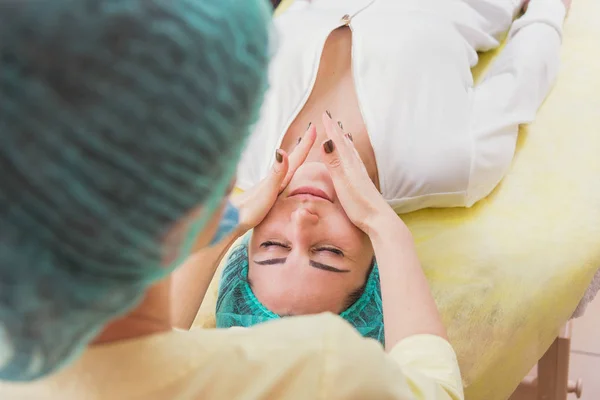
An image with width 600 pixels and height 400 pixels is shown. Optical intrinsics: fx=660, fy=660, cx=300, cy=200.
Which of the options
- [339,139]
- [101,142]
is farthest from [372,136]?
[101,142]

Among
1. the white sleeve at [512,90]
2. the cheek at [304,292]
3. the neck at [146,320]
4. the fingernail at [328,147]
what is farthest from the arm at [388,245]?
the neck at [146,320]

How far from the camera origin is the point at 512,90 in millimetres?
1395

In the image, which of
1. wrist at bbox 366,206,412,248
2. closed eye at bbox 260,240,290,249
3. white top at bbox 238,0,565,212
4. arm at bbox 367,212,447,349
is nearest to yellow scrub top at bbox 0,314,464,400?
arm at bbox 367,212,447,349

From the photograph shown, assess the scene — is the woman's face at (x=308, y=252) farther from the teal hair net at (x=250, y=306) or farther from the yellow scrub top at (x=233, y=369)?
the yellow scrub top at (x=233, y=369)

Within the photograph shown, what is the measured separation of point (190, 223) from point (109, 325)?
0.14m

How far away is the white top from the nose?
0.66ft

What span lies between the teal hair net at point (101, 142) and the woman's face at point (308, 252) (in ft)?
2.00

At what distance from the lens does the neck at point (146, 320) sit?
591 millimetres

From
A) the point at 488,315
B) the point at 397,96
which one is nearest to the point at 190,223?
the point at 488,315

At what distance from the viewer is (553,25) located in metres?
1.51

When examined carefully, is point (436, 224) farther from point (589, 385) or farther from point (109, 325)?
point (109, 325)

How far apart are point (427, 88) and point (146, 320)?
2.95 ft

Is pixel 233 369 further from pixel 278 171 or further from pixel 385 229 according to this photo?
pixel 278 171

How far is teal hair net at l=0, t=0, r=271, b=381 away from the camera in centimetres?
42
